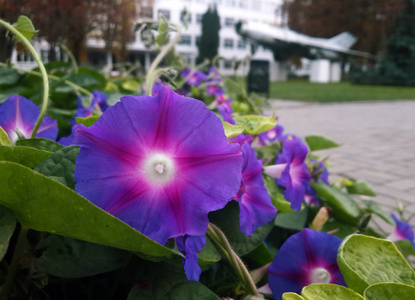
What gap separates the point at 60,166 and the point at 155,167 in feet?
0.34

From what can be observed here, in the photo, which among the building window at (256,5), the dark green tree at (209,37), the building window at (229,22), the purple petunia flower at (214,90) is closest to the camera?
the purple petunia flower at (214,90)

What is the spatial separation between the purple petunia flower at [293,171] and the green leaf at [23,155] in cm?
39

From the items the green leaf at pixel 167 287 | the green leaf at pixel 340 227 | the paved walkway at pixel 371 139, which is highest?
the green leaf at pixel 167 287

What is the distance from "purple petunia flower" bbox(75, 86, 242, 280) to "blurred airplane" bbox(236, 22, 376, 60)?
23726 mm

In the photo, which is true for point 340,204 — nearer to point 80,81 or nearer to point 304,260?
point 304,260

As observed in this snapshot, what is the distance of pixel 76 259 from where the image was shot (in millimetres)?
501

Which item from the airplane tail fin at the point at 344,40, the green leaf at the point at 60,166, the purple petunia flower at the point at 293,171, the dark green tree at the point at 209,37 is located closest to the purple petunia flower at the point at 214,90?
the purple petunia flower at the point at 293,171

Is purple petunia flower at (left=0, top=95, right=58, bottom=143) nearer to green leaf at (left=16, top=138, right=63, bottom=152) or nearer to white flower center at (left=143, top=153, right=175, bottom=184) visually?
green leaf at (left=16, top=138, right=63, bottom=152)

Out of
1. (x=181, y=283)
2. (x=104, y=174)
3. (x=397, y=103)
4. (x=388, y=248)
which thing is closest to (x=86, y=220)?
(x=104, y=174)

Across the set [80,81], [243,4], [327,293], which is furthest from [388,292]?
[243,4]

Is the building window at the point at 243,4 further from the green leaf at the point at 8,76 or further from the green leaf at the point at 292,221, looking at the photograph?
the green leaf at the point at 292,221

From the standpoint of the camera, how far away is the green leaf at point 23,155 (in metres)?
0.44

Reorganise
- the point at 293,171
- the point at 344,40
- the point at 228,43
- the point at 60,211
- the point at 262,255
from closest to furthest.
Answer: the point at 60,211
the point at 262,255
the point at 293,171
the point at 344,40
the point at 228,43

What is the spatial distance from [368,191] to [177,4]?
4513 centimetres
